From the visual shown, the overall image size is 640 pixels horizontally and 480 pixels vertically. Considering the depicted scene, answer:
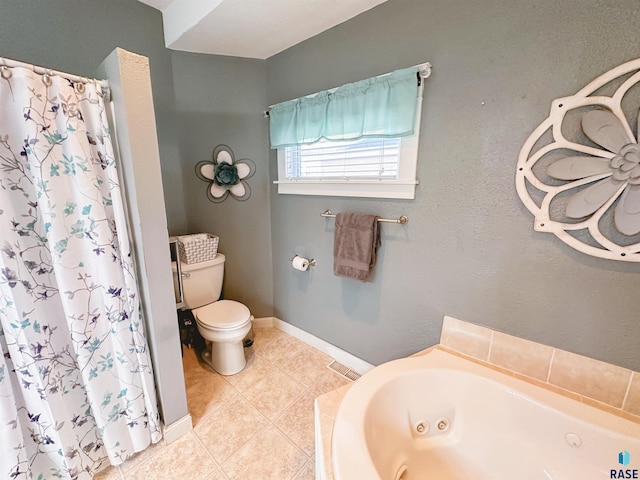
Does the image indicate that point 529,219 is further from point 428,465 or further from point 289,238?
point 289,238

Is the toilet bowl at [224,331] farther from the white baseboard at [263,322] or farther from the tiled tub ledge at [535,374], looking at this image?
the tiled tub ledge at [535,374]

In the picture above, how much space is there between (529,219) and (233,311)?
6.12 feet

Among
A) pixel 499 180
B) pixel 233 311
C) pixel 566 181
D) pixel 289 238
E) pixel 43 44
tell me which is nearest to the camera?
pixel 566 181

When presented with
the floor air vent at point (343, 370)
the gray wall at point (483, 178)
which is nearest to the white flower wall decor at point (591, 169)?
the gray wall at point (483, 178)

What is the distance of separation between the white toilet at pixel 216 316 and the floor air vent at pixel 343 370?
69 centimetres

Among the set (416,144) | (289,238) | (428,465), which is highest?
(416,144)

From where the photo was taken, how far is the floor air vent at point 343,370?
1891mm

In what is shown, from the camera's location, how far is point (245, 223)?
2201mm

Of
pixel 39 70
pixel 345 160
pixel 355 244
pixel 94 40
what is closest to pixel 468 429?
pixel 355 244

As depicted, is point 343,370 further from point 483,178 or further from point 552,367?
point 483,178

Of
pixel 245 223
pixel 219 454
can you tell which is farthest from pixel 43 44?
pixel 219 454

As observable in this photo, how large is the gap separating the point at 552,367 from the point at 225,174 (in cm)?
227

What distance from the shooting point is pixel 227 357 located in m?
1.85

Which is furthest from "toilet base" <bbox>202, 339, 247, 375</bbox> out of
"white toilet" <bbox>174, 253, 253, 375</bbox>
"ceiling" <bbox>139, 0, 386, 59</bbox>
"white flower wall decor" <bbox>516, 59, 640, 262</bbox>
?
"ceiling" <bbox>139, 0, 386, 59</bbox>
